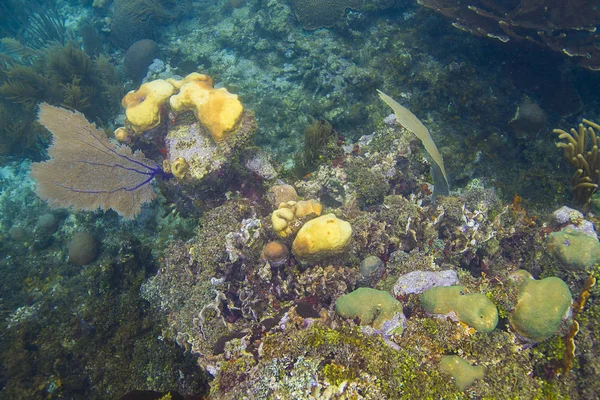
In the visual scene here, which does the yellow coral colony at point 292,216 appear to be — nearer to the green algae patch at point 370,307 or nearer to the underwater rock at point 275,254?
the underwater rock at point 275,254

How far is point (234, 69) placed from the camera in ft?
24.1

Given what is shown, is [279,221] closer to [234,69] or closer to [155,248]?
[155,248]

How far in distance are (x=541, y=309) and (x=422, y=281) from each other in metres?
0.94

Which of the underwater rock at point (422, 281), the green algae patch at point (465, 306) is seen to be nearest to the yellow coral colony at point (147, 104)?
the underwater rock at point (422, 281)

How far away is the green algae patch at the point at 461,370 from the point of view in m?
2.28

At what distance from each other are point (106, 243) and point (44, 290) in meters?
1.12

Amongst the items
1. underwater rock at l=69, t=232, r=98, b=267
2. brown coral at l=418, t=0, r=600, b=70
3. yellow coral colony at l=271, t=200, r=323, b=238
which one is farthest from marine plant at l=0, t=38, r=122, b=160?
brown coral at l=418, t=0, r=600, b=70

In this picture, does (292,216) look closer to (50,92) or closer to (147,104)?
(147,104)

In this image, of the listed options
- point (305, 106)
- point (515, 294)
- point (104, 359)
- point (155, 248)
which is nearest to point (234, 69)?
point (305, 106)

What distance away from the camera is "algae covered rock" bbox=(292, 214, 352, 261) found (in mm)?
3117

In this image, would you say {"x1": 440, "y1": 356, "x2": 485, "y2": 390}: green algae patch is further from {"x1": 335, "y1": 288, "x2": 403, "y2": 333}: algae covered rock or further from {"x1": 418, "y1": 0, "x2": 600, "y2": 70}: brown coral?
{"x1": 418, "y1": 0, "x2": 600, "y2": 70}: brown coral

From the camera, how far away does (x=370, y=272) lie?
341 centimetres

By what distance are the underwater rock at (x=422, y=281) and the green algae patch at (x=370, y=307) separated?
0.35 meters

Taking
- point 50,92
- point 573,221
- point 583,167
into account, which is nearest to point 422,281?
point 573,221
